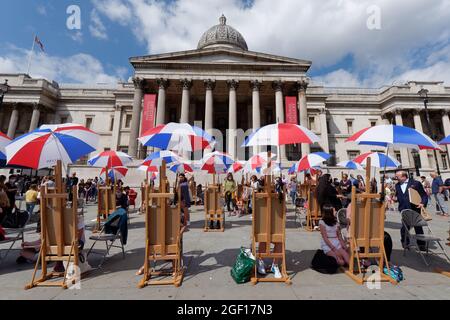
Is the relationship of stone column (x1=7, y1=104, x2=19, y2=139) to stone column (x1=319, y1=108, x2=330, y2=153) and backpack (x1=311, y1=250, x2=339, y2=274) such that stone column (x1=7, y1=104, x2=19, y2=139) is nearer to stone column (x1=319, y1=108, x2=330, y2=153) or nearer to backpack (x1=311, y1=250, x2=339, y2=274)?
backpack (x1=311, y1=250, x2=339, y2=274)

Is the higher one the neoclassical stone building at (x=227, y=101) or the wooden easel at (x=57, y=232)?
the neoclassical stone building at (x=227, y=101)

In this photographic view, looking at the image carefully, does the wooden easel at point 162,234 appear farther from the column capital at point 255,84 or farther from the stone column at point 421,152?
the stone column at point 421,152

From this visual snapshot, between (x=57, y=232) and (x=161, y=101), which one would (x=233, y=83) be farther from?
(x=57, y=232)

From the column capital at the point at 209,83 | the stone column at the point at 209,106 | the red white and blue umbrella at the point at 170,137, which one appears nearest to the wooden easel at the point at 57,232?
the red white and blue umbrella at the point at 170,137

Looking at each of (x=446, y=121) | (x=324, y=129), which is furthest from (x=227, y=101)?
(x=446, y=121)

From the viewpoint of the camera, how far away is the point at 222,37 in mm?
39438

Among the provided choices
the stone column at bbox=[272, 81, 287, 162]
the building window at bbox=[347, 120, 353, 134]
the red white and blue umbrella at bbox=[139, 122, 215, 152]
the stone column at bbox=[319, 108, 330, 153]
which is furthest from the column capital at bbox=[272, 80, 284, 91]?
the red white and blue umbrella at bbox=[139, 122, 215, 152]

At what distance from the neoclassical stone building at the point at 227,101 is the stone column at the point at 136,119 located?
0.11 metres

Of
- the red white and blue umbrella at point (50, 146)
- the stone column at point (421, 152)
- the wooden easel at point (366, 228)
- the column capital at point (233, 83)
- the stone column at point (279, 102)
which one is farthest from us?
the stone column at point (421, 152)

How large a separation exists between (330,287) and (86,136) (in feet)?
17.0

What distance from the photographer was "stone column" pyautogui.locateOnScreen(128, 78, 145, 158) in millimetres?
25703

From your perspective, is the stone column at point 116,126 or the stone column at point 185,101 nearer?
the stone column at point 185,101

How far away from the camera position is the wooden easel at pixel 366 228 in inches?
166
